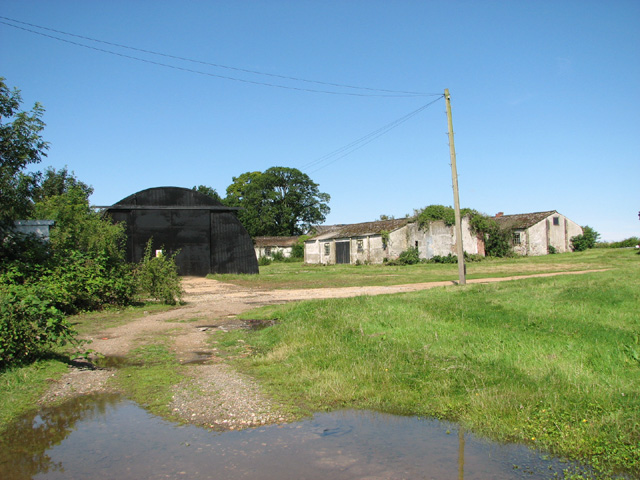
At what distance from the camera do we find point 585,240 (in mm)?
52594

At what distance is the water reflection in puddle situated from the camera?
4.71m

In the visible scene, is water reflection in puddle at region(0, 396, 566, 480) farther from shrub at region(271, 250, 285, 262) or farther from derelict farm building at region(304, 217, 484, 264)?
shrub at region(271, 250, 285, 262)

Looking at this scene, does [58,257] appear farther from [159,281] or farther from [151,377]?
[151,377]

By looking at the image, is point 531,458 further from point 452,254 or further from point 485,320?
point 452,254

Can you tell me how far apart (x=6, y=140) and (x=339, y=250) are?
40210mm

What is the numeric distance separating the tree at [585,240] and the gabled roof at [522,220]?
411cm

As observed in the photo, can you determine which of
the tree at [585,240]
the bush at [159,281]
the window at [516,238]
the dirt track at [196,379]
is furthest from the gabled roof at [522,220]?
the dirt track at [196,379]

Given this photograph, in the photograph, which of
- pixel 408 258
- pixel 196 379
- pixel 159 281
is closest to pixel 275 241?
pixel 408 258

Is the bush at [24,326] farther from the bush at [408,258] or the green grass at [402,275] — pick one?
the bush at [408,258]

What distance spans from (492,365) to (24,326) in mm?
6977

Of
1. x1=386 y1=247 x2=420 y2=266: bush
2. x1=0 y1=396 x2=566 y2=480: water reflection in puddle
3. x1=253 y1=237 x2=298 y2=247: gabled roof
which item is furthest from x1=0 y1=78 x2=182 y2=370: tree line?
x1=253 y1=237 x2=298 y2=247: gabled roof

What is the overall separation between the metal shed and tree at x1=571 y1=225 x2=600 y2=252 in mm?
34935

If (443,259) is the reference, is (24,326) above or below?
below

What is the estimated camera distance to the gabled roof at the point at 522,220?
5040cm
